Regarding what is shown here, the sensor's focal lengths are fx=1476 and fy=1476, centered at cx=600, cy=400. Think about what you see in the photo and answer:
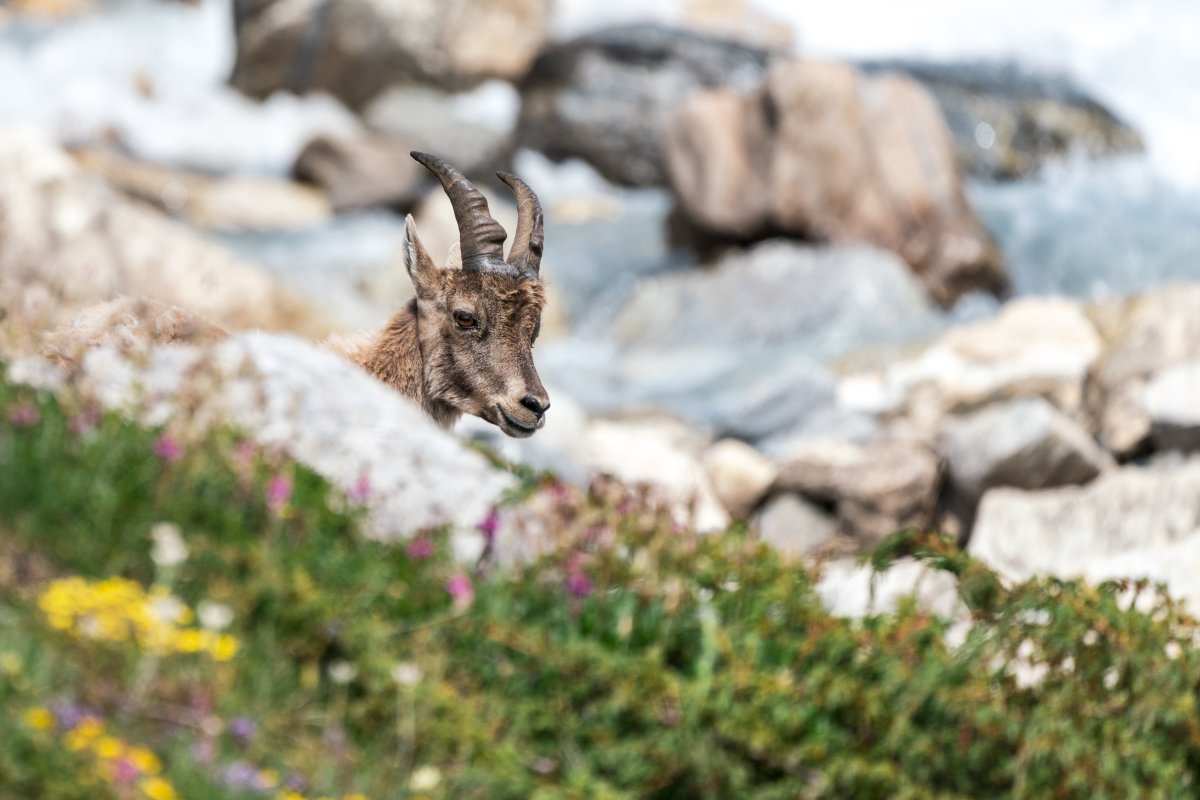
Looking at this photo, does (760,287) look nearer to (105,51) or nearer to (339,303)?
(339,303)

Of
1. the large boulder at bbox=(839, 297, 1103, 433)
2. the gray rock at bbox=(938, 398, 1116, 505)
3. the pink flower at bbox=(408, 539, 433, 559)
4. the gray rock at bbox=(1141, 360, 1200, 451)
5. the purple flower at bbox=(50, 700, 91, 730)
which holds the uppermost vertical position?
the purple flower at bbox=(50, 700, 91, 730)

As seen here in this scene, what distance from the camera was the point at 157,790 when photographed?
10.7 feet

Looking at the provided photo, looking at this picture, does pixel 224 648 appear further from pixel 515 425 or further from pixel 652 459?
pixel 652 459

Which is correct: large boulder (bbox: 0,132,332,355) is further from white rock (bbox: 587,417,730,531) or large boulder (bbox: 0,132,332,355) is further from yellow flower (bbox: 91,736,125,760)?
yellow flower (bbox: 91,736,125,760)

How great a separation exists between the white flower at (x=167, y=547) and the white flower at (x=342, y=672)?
1.67 feet

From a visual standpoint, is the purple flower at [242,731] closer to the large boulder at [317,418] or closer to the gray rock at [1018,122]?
the large boulder at [317,418]

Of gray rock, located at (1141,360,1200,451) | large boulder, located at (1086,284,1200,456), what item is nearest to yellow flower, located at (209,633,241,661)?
gray rock, located at (1141,360,1200,451)

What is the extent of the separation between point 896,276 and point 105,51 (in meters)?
25.5

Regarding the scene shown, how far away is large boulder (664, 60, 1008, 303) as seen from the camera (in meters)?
26.1

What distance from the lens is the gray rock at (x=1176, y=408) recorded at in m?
14.6

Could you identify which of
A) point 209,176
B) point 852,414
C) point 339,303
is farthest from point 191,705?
point 209,176

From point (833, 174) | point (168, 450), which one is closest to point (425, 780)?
point (168, 450)

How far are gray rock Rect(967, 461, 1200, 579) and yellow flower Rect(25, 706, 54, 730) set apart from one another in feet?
31.5

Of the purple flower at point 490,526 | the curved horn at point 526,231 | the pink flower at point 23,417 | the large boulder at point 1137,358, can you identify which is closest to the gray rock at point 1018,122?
the large boulder at point 1137,358
